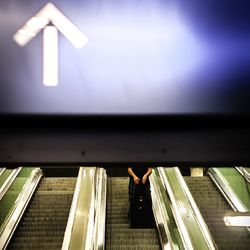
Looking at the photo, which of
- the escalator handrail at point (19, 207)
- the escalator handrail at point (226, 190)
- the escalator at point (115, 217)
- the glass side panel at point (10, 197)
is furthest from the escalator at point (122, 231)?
the glass side panel at point (10, 197)

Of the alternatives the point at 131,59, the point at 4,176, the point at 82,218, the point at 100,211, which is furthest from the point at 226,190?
the point at 131,59

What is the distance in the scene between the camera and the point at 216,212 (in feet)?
26.1

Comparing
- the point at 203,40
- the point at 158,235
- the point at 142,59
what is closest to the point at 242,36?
the point at 203,40

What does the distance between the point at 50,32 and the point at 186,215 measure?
5794mm

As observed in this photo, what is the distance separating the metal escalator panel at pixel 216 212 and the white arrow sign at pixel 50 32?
564 centimetres

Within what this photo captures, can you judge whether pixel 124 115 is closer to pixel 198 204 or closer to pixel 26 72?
pixel 26 72

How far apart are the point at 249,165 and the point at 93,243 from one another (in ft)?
15.1

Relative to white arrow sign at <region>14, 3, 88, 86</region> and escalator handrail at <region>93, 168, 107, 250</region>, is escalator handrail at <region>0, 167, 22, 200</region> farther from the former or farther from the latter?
white arrow sign at <region>14, 3, 88, 86</region>

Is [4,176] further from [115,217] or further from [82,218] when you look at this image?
[82,218]

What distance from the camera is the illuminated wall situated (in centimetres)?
202

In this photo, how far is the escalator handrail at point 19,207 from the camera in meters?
6.76

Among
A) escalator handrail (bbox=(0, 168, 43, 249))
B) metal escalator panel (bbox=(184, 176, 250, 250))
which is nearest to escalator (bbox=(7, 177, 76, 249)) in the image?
escalator handrail (bbox=(0, 168, 43, 249))

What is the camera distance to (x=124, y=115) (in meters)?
2.07

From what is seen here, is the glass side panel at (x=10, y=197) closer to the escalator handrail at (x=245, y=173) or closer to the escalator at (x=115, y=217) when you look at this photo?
the escalator at (x=115, y=217)
